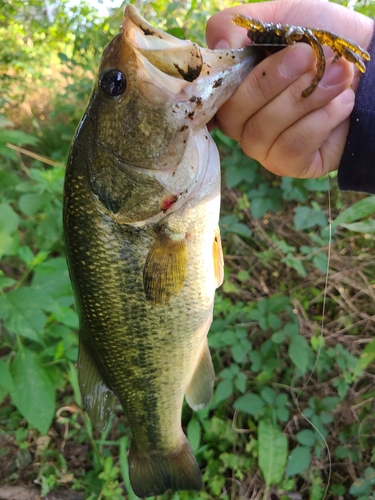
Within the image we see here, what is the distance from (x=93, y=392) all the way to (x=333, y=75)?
4.43 feet

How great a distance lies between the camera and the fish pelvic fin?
153 centimetres

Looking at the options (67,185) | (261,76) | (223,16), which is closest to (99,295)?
(67,185)

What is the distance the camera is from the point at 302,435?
2.00 meters

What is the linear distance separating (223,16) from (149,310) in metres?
1.00

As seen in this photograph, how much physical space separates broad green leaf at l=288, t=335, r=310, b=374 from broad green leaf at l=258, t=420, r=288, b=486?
449mm

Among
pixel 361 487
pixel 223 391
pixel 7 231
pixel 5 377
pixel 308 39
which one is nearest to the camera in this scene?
pixel 308 39

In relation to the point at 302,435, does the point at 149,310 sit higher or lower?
higher

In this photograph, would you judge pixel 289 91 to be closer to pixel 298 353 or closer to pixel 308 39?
pixel 308 39

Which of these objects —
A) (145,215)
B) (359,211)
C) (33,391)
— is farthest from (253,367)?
(145,215)

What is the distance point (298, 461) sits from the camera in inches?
75.9

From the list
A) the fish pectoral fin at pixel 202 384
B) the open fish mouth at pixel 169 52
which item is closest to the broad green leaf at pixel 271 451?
the fish pectoral fin at pixel 202 384

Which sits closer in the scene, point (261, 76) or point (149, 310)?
point (261, 76)

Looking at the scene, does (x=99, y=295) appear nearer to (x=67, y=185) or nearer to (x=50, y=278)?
(x=67, y=185)

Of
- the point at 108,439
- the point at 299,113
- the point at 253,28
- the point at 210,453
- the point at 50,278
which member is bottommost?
the point at 108,439
